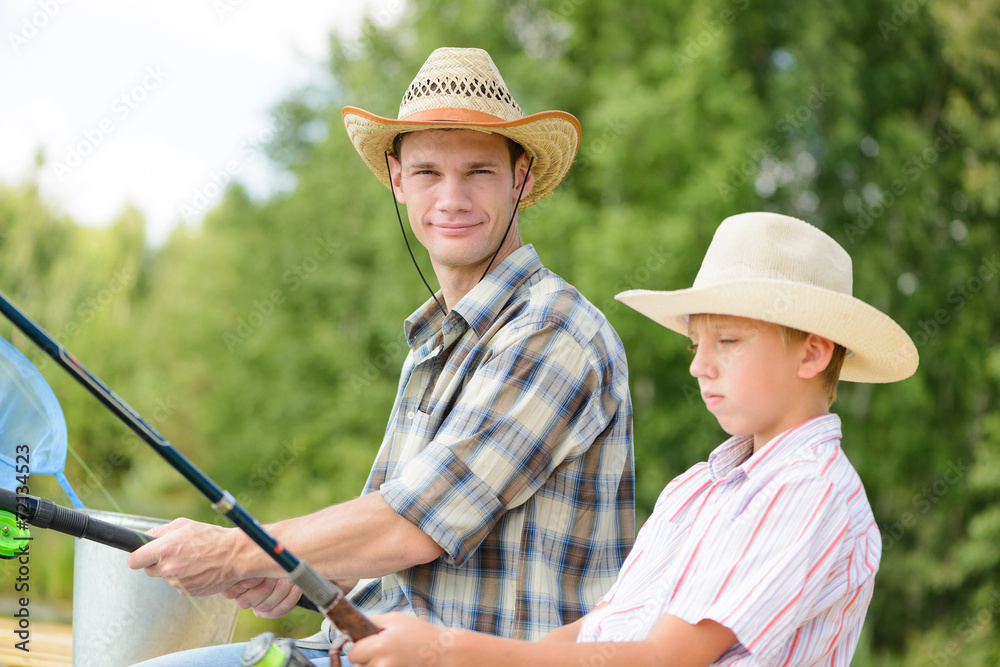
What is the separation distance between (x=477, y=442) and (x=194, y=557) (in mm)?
594

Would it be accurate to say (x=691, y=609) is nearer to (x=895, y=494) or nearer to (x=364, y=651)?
(x=364, y=651)

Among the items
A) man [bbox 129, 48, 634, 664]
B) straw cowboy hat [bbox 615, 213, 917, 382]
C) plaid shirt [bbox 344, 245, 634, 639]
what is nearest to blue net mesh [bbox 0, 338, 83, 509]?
man [bbox 129, 48, 634, 664]

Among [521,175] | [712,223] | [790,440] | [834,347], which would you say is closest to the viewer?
[790,440]

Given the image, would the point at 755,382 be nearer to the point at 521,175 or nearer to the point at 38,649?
the point at 521,175

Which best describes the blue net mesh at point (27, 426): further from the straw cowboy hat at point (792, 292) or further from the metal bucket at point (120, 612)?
the straw cowboy hat at point (792, 292)

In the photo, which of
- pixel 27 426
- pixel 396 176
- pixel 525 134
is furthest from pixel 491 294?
pixel 27 426

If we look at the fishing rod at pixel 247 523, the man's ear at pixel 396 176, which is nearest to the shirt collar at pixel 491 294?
the man's ear at pixel 396 176

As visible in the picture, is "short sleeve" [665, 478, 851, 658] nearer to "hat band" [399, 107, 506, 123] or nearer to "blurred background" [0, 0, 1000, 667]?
"hat band" [399, 107, 506, 123]

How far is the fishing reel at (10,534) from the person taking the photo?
1997 mm

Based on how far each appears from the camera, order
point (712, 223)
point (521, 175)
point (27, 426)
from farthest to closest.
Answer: point (712, 223)
point (521, 175)
point (27, 426)

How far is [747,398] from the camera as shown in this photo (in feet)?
5.28

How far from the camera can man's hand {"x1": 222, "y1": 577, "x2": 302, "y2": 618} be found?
2.20m

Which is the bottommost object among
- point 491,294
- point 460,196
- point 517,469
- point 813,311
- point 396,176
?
Result: point 517,469

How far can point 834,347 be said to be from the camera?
5.55 feet
